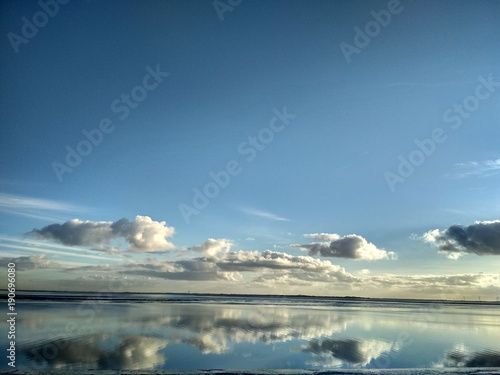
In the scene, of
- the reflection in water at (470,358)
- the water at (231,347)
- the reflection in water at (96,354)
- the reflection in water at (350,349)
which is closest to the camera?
the reflection in water at (96,354)

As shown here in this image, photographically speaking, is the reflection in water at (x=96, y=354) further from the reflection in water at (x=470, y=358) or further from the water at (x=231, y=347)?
the reflection in water at (x=470, y=358)

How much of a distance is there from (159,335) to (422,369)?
651 inches

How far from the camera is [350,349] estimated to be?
71.6ft

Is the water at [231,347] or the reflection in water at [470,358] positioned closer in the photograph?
the water at [231,347]

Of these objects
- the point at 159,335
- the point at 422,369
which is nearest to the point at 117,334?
the point at 159,335

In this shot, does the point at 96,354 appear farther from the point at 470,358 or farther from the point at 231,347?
the point at 470,358

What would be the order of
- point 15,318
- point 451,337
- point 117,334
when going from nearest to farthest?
point 117,334, point 451,337, point 15,318

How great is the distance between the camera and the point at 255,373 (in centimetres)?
1505

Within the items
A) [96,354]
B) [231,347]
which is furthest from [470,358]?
[96,354]

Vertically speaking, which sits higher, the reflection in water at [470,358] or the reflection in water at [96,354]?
the reflection in water at [96,354]

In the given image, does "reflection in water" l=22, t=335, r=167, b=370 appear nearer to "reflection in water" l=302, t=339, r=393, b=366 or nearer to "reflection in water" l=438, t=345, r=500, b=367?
"reflection in water" l=302, t=339, r=393, b=366

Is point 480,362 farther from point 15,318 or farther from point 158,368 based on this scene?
point 15,318

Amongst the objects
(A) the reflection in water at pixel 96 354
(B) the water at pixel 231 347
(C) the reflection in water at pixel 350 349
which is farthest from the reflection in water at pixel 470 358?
(A) the reflection in water at pixel 96 354

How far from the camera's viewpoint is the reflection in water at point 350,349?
1878 cm
